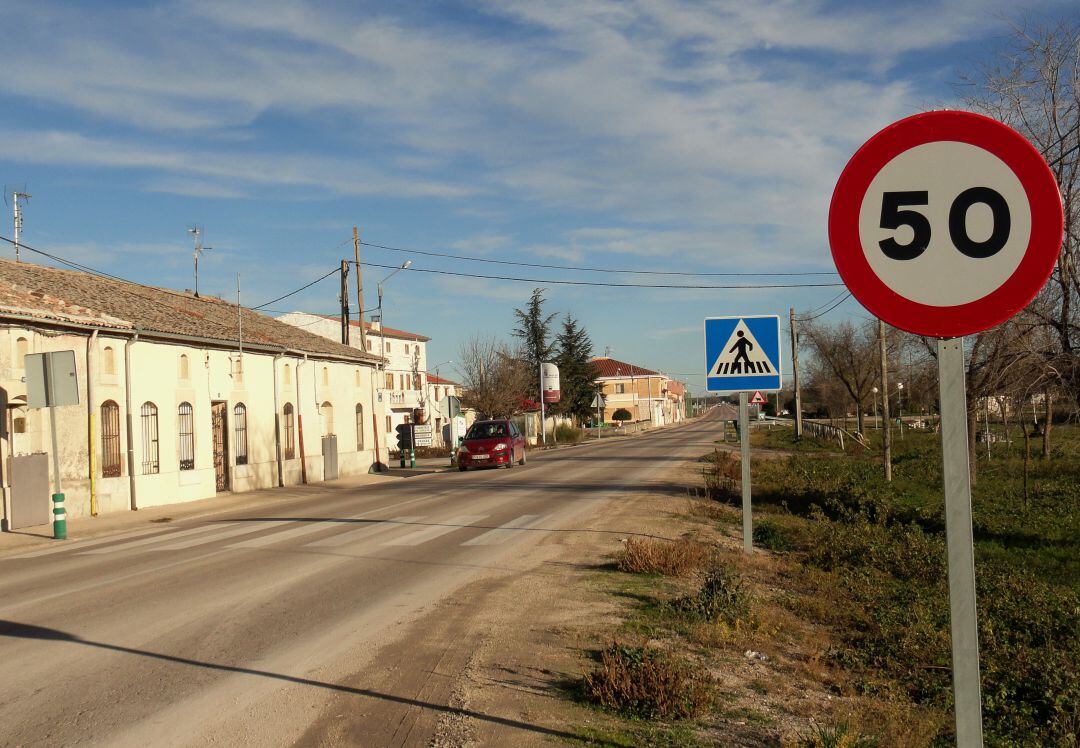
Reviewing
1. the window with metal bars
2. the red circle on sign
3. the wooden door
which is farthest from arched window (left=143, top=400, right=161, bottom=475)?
the red circle on sign

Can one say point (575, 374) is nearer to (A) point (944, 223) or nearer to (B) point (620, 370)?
(B) point (620, 370)

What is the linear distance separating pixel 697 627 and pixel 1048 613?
4263mm

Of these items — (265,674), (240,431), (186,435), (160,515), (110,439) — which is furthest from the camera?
(240,431)

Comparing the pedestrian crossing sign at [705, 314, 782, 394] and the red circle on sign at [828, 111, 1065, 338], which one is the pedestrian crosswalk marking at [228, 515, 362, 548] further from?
the red circle on sign at [828, 111, 1065, 338]

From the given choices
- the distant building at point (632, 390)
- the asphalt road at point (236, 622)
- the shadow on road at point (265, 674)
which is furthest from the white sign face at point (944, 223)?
the distant building at point (632, 390)

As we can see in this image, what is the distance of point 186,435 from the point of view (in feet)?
76.1

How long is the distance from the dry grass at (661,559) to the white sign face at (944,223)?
7.60 metres

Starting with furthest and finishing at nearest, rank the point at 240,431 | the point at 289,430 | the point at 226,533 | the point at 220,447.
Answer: the point at 289,430 → the point at 240,431 → the point at 220,447 → the point at 226,533

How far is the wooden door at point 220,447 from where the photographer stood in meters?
25.3

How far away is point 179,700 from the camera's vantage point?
558 cm

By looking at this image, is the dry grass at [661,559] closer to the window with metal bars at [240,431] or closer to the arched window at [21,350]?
the arched window at [21,350]

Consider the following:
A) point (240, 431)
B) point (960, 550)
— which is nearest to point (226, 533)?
point (240, 431)

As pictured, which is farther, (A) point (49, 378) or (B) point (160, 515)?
(B) point (160, 515)

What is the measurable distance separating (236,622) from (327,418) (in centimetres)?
2494
